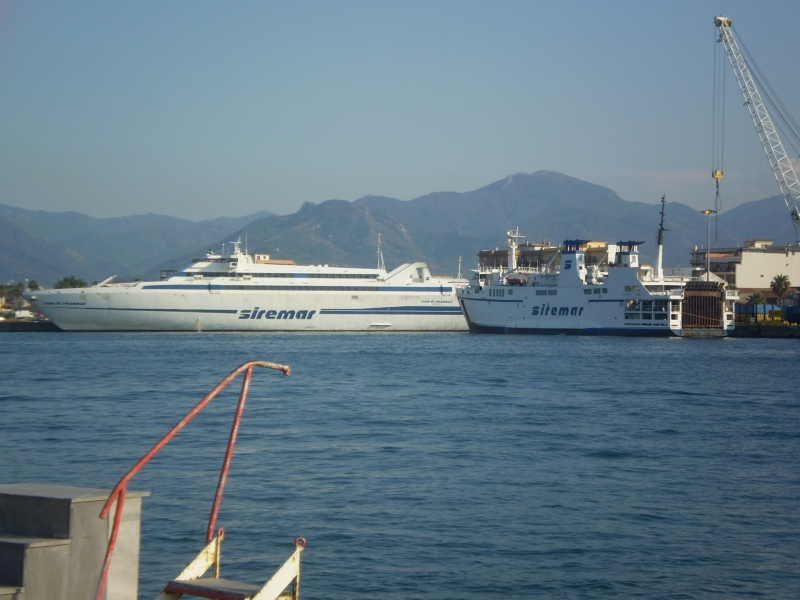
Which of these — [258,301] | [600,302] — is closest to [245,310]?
[258,301]

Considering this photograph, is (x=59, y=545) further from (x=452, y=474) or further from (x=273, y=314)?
(x=273, y=314)

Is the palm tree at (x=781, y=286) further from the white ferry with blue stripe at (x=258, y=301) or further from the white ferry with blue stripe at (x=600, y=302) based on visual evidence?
the white ferry with blue stripe at (x=258, y=301)

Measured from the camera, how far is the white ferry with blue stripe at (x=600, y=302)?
185 feet

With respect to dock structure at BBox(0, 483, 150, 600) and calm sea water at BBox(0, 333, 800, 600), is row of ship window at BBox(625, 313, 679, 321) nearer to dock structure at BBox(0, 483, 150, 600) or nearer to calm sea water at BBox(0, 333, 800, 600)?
calm sea water at BBox(0, 333, 800, 600)

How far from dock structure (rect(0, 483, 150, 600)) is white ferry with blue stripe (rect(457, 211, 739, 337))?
54.4 metres

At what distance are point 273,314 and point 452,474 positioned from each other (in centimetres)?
4342

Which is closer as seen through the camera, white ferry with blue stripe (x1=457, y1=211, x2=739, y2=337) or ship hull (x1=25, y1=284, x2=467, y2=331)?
ship hull (x1=25, y1=284, x2=467, y2=331)

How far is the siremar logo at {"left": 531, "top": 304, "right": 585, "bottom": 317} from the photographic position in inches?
2281

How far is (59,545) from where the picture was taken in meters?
4.28

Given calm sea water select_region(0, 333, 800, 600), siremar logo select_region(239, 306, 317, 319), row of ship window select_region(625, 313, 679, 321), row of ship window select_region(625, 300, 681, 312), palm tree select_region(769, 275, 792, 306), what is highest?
palm tree select_region(769, 275, 792, 306)

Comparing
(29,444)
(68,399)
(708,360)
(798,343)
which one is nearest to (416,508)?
(29,444)

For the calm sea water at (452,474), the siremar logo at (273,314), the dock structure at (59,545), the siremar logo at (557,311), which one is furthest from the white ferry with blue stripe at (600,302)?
the dock structure at (59,545)

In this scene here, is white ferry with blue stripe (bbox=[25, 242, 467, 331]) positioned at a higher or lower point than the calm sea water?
higher

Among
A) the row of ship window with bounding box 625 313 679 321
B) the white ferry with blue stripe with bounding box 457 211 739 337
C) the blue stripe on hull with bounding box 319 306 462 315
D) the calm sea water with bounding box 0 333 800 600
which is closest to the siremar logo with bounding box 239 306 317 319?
the blue stripe on hull with bounding box 319 306 462 315
